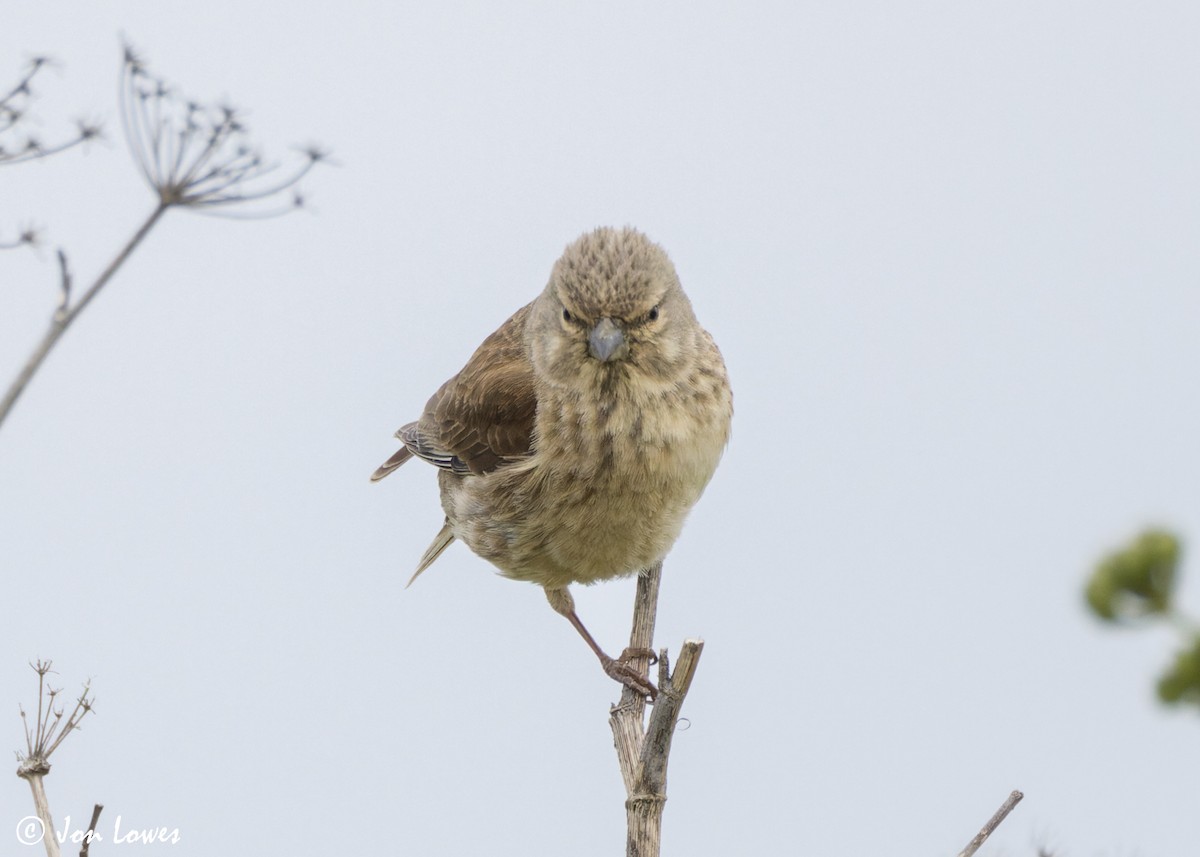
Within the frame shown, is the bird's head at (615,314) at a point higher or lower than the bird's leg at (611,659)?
higher

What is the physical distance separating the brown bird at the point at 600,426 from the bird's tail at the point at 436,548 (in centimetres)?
95

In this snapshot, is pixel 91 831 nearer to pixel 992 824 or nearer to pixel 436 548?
pixel 992 824

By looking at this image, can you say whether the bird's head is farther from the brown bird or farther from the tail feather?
the tail feather

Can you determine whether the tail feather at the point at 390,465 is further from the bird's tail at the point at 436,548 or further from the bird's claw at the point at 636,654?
the bird's claw at the point at 636,654

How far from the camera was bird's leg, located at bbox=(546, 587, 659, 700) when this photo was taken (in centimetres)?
488

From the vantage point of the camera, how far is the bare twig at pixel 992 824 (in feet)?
7.39

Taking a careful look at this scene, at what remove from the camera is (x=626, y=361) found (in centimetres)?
447

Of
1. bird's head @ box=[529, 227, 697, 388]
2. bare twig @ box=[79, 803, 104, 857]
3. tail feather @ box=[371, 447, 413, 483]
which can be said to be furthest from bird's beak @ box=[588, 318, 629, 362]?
bare twig @ box=[79, 803, 104, 857]

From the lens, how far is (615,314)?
4.30m

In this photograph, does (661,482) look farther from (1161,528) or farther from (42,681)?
(1161,528)

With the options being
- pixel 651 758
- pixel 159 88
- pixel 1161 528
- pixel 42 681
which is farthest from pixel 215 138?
pixel 651 758

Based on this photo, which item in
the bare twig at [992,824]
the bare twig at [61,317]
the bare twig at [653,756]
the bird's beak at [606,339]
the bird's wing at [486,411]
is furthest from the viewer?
the bird's wing at [486,411]

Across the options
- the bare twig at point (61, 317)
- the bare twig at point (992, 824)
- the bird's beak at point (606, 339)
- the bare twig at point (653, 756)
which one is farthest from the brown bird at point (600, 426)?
the bare twig at point (61, 317)

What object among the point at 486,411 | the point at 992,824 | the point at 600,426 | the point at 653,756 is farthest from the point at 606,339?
the point at 992,824
